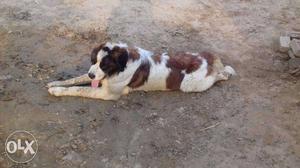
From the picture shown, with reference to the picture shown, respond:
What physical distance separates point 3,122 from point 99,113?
1.02 meters

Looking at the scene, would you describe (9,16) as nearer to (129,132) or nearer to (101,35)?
(101,35)

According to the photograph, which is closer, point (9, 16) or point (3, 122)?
point (3, 122)

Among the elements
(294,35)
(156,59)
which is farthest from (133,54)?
(294,35)

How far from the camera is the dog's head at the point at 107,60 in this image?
5078 millimetres

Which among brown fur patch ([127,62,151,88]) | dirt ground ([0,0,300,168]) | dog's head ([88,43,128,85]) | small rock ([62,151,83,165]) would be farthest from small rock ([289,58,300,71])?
small rock ([62,151,83,165])

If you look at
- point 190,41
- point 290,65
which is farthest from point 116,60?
point 290,65

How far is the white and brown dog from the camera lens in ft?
16.9

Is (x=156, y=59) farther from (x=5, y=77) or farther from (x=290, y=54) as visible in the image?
(x=290, y=54)

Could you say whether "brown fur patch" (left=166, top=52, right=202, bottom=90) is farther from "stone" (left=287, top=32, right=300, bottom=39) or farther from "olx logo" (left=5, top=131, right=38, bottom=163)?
"stone" (left=287, top=32, right=300, bottom=39)

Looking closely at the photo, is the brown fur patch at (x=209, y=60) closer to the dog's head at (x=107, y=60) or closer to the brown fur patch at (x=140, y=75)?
the brown fur patch at (x=140, y=75)

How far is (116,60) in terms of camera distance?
5.11 metres

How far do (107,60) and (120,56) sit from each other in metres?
0.15

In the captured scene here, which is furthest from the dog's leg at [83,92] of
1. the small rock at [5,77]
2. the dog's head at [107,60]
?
the small rock at [5,77]

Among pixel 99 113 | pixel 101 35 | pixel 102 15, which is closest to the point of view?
pixel 99 113
